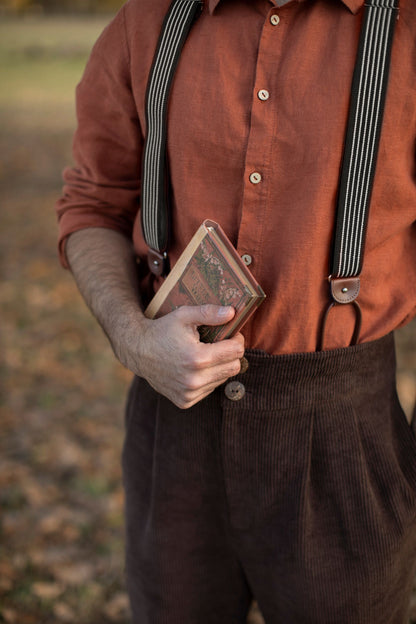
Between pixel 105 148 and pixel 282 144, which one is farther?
pixel 105 148

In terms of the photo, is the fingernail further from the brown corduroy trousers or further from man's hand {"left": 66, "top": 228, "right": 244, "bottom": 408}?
the brown corduroy trousers

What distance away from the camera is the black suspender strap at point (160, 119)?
1.15 metres

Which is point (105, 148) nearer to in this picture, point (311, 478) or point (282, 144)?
point (282, 144)

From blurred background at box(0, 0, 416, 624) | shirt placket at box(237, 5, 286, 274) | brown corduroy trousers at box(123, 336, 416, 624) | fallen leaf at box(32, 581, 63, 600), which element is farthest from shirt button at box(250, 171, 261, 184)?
fallen leaf at box(32, 581, 63, 600)

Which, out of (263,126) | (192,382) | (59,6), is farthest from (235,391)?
(59,6)

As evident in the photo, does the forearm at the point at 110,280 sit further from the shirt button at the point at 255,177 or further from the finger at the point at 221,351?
the shirt button at the point at 255,177

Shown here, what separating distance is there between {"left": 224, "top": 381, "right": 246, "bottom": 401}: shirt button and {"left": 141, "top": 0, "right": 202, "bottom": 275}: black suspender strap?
36 centimetres

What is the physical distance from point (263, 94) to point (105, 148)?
496 millimetres

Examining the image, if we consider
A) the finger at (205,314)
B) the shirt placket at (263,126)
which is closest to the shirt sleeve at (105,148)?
the shirt placket at (263,126)

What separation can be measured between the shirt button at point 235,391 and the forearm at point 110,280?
236 millimetres

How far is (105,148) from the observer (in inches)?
55.1

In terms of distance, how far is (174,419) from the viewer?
4.38 feet

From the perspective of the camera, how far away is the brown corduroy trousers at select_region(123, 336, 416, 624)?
1.18 meters

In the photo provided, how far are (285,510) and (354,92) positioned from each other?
Result: 0.90 metres
